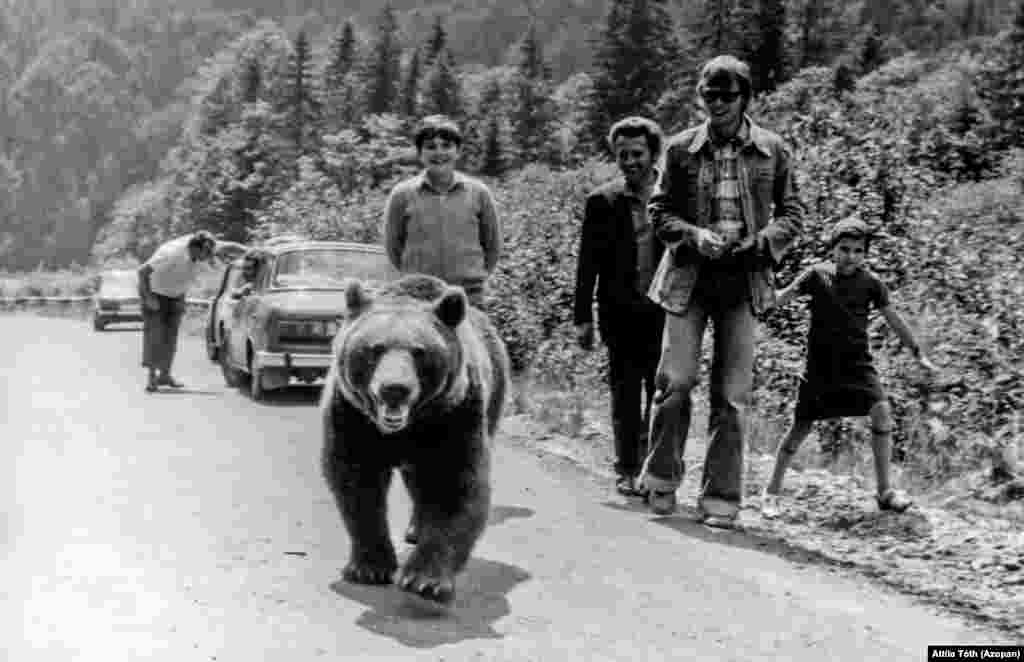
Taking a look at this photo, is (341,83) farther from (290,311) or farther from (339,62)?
(290,311)

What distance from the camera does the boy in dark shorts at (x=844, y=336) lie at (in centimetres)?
696

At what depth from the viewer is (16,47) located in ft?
602

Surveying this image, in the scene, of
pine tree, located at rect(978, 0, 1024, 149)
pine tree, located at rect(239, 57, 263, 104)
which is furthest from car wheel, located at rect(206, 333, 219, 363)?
pine tree, located at rect(239, 57, 263, 104)

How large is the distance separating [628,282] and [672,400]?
1174 mm

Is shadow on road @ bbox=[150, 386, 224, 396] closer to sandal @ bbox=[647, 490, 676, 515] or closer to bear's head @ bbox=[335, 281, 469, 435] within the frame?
sandal @ bbox=[647, 490, 676, 515]

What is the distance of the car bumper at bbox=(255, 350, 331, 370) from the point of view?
42.9 feet

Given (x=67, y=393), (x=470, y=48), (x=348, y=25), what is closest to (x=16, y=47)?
(x=470, y=48)

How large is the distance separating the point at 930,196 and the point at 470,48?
17726 centimetres

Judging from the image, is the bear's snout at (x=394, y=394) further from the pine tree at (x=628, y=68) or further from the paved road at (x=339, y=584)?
the pine tree at (x=628, y=68)

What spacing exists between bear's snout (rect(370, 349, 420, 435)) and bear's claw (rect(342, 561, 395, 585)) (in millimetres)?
874

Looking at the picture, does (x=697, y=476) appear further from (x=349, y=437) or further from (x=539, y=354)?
(x=539, y=354)

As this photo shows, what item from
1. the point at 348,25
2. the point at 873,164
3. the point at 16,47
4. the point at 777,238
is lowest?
the point at 777,238

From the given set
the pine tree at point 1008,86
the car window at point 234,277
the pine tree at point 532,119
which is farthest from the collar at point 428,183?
the pine tree at point 532,119

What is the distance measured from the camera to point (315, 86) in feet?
273
